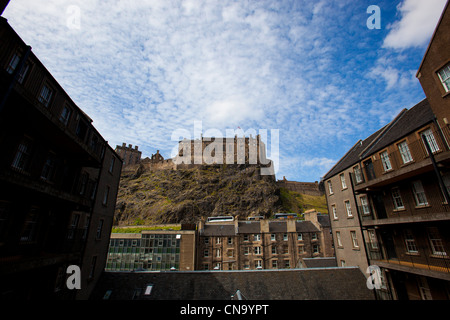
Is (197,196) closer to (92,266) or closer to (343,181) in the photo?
(92,266)

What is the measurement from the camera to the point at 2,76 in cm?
846

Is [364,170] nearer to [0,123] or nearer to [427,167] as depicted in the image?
[427,167]

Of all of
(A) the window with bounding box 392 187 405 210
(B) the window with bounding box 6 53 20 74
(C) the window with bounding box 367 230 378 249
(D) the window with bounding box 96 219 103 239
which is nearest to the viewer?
(B) the window with bounding box 6 53 20 74

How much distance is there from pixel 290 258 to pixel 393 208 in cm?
2929

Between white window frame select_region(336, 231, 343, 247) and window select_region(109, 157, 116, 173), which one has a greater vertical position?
window select_region(109, 157, 116, 173)

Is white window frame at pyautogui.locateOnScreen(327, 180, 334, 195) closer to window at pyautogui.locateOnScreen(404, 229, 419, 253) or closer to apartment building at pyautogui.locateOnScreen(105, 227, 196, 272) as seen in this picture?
window at pyautogui.locateOnScreen(404, 229, 419, 253)

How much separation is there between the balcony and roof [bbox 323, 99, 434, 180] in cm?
758

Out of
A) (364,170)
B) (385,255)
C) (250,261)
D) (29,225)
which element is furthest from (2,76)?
(250,261)

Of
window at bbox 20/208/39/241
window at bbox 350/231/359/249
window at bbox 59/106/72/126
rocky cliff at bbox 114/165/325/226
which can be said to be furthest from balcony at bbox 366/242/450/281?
rocky cliff at bbox 114/165/325/226

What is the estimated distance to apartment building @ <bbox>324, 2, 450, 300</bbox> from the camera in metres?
12.7

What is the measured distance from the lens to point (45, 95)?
12.0m

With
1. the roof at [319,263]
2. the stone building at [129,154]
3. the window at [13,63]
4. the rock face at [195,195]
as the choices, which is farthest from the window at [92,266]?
the stone building at [129,154]

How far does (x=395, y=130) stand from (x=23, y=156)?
2570 cm

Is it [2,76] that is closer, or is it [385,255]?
[2,76]
